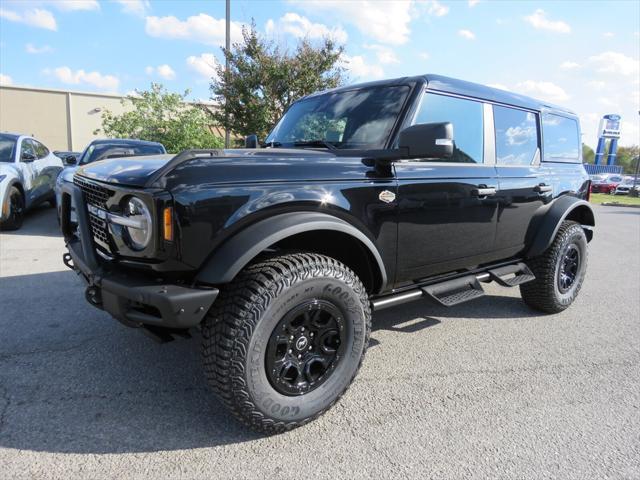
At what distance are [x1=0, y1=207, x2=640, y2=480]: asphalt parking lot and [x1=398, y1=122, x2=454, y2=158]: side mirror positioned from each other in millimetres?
1488

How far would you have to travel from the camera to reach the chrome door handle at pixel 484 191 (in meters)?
3.25

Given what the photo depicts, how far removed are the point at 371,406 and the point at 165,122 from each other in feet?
53.1

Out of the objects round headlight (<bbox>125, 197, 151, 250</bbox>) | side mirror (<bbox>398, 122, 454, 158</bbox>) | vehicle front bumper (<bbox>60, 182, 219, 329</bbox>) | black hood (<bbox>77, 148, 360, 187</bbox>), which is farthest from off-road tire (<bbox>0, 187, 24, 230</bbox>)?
side mirror (<bbox>398, 122, 454, 158</bbox>)

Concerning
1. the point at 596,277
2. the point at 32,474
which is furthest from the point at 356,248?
the point at 596,277

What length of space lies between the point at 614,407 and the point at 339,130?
8.08 ft

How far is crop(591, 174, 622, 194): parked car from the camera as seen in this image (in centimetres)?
3100

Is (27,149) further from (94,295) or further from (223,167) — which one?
(223,167)

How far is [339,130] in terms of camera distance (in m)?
3.11

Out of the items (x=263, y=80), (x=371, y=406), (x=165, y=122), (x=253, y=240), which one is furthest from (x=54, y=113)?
(x=371, y=406)

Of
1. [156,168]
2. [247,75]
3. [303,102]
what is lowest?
[156,168]

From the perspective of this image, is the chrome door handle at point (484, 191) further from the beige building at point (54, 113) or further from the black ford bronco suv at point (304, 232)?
the beige building at point (54, 113)

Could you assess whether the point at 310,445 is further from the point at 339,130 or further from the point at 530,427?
the point at 339,130

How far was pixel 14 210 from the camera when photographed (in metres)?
7.49

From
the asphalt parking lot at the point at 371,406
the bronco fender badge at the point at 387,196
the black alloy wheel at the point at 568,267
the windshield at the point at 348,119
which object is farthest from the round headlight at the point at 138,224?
the black alloy wheel at the point at 568,267
